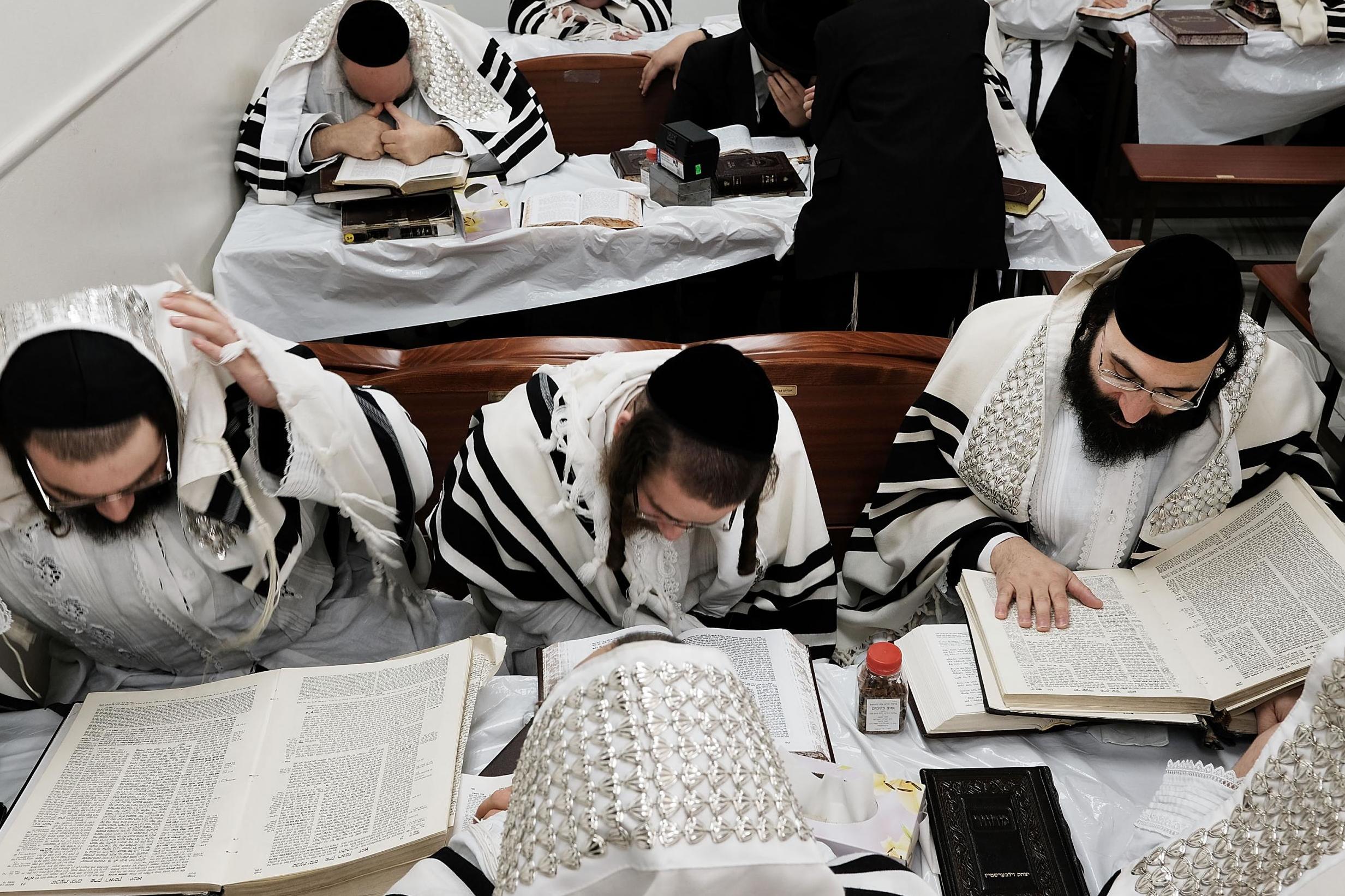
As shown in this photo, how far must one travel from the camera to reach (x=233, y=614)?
1.88m

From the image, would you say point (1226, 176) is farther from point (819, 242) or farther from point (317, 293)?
point (317, 293)

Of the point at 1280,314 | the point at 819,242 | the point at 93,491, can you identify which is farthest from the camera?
the point at 1280,314

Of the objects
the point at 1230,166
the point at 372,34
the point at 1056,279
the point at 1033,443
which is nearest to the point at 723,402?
the point at 1033,443

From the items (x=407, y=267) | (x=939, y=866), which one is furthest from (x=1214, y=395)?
(x=407, y=267)

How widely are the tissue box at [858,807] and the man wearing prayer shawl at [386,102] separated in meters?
2.55

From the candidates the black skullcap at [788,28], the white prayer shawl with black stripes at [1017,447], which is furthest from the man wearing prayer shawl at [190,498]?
the black skullcap at [788,28]

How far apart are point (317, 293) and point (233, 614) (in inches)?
61.3

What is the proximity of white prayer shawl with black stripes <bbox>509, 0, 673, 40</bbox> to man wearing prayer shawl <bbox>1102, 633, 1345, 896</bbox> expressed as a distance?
4346 mm

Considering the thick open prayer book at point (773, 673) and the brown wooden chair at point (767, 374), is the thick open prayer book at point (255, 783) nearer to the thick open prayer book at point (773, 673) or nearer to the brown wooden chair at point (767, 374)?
the thick open prayer book at point (773, 673)

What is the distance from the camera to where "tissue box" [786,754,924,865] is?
1224 millimetres

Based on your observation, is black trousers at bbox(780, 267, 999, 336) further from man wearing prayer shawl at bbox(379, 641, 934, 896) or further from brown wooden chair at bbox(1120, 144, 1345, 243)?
man wearing prayer shawl at bbox(379, 641, 934, 896)

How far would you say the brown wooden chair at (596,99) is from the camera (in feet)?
14.1

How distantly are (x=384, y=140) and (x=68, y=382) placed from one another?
2026 mm

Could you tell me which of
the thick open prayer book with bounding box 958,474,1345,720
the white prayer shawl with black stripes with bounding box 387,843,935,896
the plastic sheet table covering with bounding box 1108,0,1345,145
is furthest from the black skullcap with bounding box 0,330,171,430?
the plastic sheet table covering with bounding box 1108,0,1345,145
